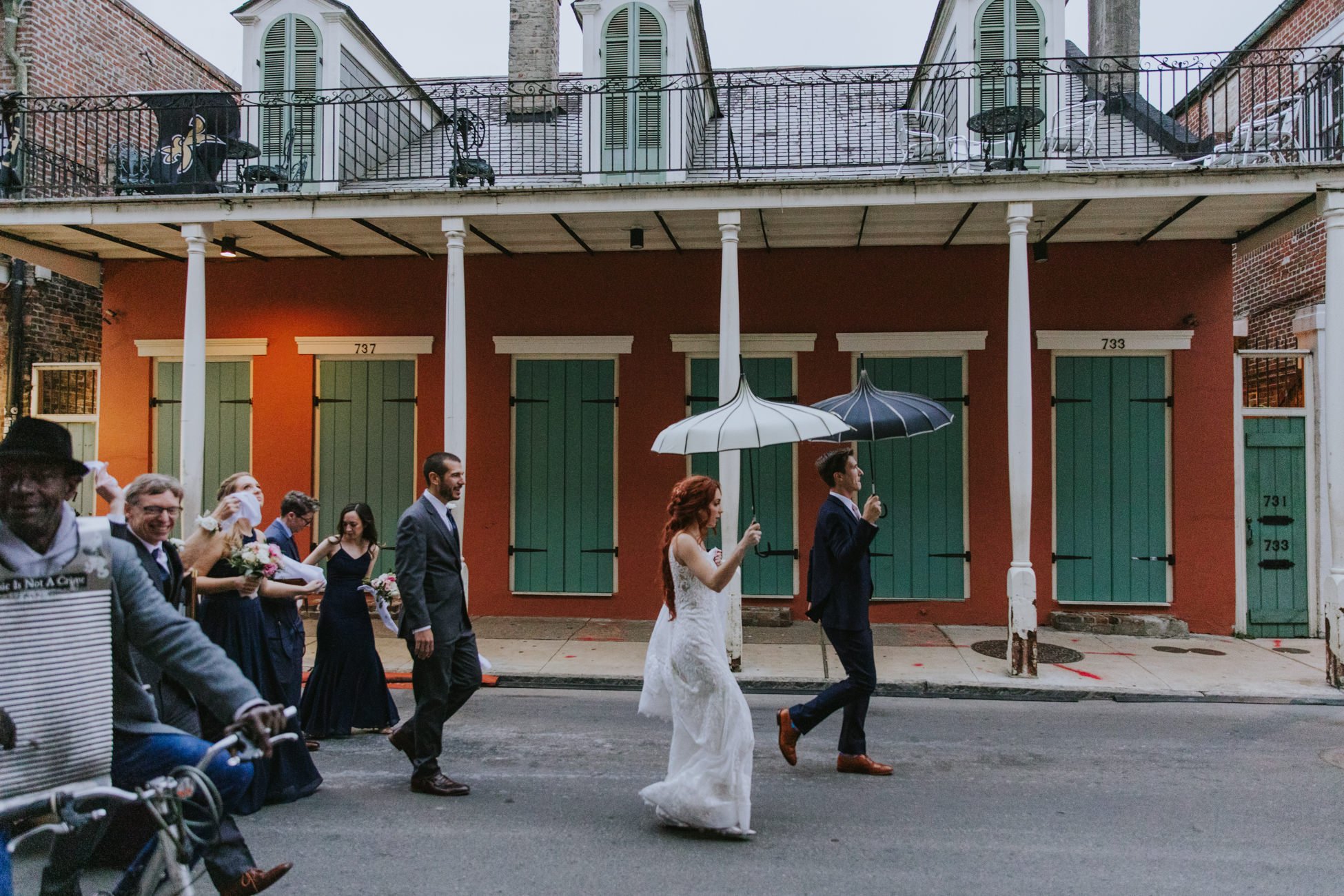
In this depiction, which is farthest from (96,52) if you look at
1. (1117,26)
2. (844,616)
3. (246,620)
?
(1117,26)

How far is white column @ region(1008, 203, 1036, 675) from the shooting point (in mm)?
7680

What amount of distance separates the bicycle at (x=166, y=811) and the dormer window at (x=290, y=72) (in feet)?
29.8

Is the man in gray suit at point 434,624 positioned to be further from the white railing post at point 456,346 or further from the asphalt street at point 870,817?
Answer: the white railing post at point 456,346

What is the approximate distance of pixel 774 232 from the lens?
948 cm

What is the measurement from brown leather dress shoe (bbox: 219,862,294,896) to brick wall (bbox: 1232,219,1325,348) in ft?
34.1

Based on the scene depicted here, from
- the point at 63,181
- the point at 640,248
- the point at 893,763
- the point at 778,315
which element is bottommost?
the point at 893,763

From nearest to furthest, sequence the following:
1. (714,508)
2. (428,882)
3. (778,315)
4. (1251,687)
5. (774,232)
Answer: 1. (428,882)
2. (714,508)
3. (1251,687)
4. (774,232)
5. (778,315)

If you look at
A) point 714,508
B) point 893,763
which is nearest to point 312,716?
point 714,508

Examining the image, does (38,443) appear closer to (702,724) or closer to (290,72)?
(702,724)

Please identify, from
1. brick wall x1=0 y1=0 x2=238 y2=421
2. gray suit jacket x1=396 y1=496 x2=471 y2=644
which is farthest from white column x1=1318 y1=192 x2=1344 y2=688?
brick wall x1=0 y1=0 x2=238 y2=421

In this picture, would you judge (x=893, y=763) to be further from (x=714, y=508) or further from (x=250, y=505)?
(x=250, y=505)

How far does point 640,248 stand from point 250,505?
5.86m

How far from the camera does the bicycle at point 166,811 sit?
91.2 inches

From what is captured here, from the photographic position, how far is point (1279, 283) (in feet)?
38.0
